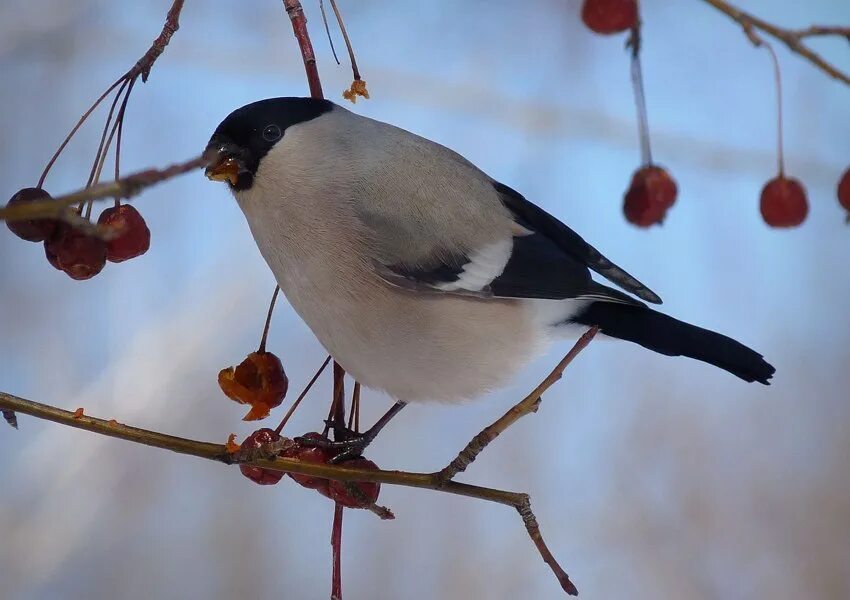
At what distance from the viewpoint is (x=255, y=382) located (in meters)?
1.09

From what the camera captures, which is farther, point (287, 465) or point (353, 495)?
point (353, 495)

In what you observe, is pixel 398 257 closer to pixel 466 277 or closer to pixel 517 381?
pixel 466 277

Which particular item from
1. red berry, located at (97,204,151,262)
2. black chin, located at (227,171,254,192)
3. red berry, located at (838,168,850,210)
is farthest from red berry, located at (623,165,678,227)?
red berry, located at (97,204,151,262)

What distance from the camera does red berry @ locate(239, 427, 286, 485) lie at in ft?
2.97

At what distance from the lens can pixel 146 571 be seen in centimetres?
214

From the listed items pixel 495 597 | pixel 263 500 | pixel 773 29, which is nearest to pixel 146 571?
pixel 263 500

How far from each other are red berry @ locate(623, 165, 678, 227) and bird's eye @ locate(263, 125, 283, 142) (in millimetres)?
461

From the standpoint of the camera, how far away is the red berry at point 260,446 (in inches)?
35.6

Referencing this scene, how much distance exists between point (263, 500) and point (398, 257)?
4.10 ft

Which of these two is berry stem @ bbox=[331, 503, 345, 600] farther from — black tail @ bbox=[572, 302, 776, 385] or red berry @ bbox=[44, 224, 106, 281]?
black tail @ bbox=[572, 302, 776, 385]

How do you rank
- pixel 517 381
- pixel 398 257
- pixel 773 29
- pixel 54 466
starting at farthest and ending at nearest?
pixel 54 466 < pixel 517 381 < pixel 398 257 < pixel 773 29

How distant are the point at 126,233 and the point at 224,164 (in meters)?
0.20

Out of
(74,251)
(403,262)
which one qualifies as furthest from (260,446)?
(403,262)

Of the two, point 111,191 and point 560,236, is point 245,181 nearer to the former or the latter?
point 560,236
